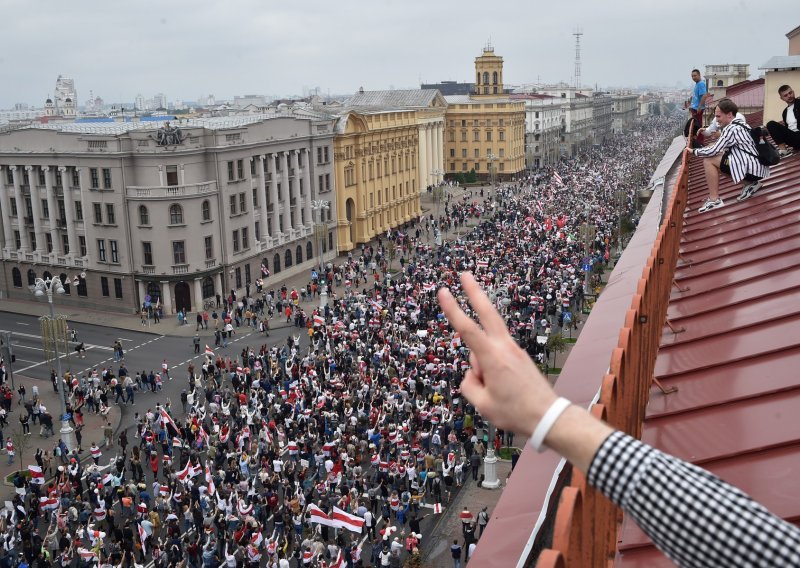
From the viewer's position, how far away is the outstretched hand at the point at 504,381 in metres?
2.50

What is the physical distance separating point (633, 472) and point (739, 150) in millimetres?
11427

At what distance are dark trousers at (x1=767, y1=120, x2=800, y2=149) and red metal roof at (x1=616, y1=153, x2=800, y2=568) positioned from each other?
4613 millimetres

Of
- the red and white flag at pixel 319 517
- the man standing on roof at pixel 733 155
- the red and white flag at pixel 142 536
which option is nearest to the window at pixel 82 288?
the red and white flag at pixel 142 536

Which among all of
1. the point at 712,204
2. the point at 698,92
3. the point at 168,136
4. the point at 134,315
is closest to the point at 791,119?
the point at 712,204

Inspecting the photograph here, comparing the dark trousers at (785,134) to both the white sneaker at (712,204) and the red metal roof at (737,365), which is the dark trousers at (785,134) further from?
the red metal roof at (737,365)

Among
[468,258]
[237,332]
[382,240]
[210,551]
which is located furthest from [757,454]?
[382,240]

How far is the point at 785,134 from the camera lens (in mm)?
15422

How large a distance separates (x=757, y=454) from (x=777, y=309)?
9.50 ft

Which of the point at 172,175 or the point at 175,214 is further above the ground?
the point at 172,175

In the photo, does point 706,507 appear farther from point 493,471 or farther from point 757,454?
point 493,471

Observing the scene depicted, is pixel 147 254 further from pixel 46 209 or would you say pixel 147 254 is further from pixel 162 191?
pixel 46 209

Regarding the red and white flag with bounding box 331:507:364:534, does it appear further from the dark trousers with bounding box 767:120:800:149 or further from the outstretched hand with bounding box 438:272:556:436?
the outstretched hand with bounding box 438:272:556:436

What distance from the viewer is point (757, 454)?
16.1 ft

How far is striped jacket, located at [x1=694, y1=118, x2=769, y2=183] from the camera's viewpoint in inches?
473
